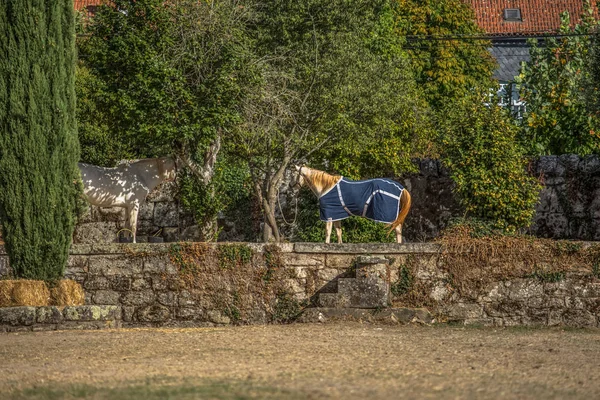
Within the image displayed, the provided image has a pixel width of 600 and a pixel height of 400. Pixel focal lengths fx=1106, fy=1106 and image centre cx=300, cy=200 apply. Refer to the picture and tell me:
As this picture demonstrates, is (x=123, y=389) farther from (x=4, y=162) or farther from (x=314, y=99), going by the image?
(x=314, y=99)

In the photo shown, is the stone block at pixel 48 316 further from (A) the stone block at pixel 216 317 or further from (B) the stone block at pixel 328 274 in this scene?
(B) the stone block at pixel 328 274

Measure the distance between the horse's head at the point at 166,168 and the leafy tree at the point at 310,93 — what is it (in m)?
1.04

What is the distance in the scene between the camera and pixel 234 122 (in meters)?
15.8

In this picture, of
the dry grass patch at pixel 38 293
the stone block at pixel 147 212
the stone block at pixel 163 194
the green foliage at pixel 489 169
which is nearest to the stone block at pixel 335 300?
the green foliage at pixel 489 169

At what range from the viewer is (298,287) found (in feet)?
47.8

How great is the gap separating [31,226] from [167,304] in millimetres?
2134

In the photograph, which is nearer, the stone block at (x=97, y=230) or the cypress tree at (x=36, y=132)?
the cypress tree at (x=36, y=132)

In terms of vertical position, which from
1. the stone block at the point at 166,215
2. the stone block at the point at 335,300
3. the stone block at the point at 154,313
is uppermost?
the stone block at the point at 166,215

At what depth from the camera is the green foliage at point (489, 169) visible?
15.5 meters

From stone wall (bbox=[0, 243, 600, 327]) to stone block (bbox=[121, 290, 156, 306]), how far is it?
0.01 metres

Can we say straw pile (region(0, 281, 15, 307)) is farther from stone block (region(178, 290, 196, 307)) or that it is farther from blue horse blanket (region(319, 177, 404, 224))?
blue horse blanket (region(319, 177, 404, 224))

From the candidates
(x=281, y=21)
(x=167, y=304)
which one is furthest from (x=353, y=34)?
(x=167, y=304)

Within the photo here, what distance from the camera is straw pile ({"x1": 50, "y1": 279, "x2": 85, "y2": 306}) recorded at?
43.6 ft

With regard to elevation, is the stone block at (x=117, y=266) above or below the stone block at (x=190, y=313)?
above
